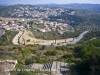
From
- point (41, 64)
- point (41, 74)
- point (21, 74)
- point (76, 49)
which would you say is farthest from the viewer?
point (76, 49)

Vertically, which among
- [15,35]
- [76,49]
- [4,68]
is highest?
[4,68]

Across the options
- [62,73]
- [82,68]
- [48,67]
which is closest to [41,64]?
[48,67]

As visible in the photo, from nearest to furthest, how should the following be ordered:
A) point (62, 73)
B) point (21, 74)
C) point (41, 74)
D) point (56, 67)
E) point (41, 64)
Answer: point (21, 74)
point (41, 74)
point (62, 73)
point (56, 67)
point (41, 64)

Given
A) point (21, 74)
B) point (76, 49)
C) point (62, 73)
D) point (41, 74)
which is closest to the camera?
point (21, 74)

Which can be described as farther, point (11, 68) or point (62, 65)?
point (62, 65)

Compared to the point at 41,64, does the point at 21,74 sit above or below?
above

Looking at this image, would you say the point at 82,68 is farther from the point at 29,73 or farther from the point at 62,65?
the point at 29,73

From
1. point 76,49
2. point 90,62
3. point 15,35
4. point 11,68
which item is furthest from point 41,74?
point 15,35

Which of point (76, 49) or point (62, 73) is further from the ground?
point (62, 73)

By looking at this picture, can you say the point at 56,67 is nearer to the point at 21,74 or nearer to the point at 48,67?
the point at 48,67
